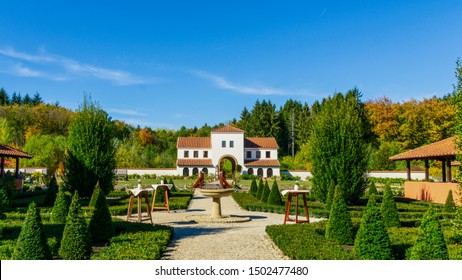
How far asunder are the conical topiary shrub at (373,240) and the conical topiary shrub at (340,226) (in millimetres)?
2149

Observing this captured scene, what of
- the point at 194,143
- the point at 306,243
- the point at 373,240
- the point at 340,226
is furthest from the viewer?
the point at 194,143

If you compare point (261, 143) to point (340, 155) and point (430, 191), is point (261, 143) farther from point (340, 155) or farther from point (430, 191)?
point (340, 155)

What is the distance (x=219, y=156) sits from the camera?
176 feet

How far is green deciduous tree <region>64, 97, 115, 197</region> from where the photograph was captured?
20719 millimetres

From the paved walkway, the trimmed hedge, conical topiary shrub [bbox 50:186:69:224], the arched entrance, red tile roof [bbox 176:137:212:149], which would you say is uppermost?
red tile roof [bbox 176:137:212:149]

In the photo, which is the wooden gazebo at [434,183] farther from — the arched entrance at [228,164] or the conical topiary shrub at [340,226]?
the arched entrance at [228,164]

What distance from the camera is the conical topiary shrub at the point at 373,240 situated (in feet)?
24.4

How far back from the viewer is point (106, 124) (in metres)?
21.5

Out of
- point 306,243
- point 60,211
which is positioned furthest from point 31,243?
point 60,211

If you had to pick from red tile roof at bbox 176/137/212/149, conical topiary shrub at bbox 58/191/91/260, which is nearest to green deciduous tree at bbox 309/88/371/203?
conical topiary shrub at bbox 58/191/91/260

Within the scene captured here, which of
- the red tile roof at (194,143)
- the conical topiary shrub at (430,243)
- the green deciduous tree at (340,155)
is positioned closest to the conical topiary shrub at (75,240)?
the conical topiary shrub at (430,243)

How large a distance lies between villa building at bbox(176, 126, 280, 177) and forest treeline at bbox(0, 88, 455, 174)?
4.62 meters

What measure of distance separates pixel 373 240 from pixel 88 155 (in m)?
16.6

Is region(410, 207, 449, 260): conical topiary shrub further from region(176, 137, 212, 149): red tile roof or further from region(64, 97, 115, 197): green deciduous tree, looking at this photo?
region(176, 137, 212, 149): red tile roof
